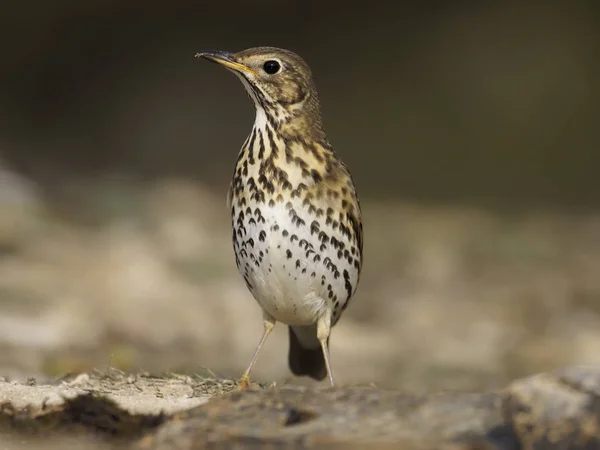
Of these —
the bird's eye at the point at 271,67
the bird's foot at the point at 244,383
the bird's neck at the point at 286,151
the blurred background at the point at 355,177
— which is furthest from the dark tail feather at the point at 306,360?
the blurred background at the point at 355,177

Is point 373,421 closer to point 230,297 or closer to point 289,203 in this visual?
point 289,203

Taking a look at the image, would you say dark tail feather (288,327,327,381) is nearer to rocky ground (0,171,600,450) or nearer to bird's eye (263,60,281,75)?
rocky ground (0,171,600,450)

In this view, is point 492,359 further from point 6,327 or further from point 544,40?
point 544,40

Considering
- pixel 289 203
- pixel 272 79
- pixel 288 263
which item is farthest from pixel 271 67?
pixel 288 263

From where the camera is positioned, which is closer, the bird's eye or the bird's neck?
the bird's neck

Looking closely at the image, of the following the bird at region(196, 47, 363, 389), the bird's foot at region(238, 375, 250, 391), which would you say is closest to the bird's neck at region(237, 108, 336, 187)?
the bird at region(196, 47, 363, 389)

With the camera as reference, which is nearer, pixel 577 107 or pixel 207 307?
pixel 207 307

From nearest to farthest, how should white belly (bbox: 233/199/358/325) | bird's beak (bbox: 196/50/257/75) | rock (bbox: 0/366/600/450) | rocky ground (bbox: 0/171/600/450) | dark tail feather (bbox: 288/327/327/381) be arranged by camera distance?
rock (bbox: 0/366/600/450)
white belly (bbox: 233/199/358/325)
bird's beak (bbox: 196/50/257/75)
dark tail feather (bbox: 288/327/327/381)
rocky ground (bbox: 0/171/600/450)

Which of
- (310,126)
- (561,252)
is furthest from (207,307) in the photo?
(310,126)

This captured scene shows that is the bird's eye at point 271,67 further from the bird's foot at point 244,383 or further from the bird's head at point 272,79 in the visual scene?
the bird's foot at point 244,383
